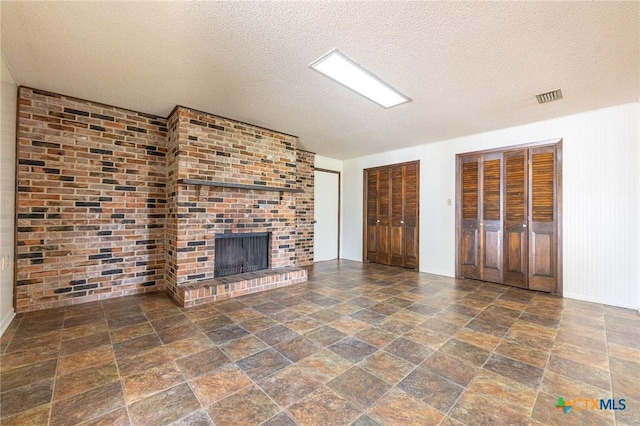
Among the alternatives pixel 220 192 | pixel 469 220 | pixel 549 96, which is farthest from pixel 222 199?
pixel 549 96

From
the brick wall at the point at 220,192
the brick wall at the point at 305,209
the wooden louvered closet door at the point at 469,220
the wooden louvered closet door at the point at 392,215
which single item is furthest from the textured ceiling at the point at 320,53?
the brick wall at the point at 305,209

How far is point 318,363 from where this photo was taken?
1963mm

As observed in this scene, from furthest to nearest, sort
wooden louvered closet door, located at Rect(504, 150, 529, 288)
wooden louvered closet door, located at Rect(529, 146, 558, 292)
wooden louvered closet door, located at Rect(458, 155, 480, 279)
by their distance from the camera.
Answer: wooden louvered closet door, located at Rect(458, 155, 480, 279) → wooden louvered closet door, located at Rect(504, 150, 529, 288) → wooden louvered closet door, located at Rect(529, 146, 558, 292)

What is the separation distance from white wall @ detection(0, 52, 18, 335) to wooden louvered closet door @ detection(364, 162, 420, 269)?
539cm

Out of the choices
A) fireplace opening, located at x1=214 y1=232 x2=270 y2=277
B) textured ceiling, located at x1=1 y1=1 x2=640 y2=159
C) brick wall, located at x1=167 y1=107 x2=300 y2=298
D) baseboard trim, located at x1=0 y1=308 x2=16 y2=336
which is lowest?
baseboard trim, located at x1=0 y1=308 x2=16 y2=336

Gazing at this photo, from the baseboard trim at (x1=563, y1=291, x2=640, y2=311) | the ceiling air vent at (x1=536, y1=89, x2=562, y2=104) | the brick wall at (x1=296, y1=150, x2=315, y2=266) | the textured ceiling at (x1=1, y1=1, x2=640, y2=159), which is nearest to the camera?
the textured ceiling at (x1=1, y1=1, x2=640, y2=159)

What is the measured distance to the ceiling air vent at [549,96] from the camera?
2897mm

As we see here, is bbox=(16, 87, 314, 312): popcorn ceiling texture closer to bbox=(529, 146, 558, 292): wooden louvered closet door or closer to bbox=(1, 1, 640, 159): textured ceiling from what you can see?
bbox=(1, 1, 640, 159): textured ceiling

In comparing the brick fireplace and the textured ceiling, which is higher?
the textured ceiling

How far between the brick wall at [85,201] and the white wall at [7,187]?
0.15m

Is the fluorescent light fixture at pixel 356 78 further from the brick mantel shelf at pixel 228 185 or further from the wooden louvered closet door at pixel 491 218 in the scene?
the wooden louvered closet door at pixel 491 218

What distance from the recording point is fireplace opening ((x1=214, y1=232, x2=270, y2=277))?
3.75 metres

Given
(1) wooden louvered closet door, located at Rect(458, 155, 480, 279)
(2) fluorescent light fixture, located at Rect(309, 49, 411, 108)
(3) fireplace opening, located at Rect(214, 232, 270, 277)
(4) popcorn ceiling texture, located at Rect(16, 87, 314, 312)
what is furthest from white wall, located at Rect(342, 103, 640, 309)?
(3) fireplace opening, located at Rect(214, 232, 270, 277)

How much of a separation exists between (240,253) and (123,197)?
1.67m
